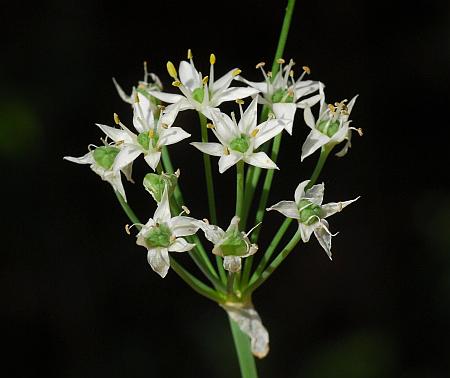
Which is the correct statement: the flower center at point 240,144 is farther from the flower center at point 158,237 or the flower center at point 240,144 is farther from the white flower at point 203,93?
the flower center at point 158,237

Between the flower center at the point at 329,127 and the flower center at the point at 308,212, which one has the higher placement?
the flower center at the point at 329,127

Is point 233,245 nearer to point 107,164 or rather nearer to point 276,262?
point 276,262

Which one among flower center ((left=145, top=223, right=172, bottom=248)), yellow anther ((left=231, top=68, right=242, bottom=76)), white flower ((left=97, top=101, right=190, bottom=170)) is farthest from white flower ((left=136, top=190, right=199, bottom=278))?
yellow anther ((left=231, top=68, right=242, bottom=76))

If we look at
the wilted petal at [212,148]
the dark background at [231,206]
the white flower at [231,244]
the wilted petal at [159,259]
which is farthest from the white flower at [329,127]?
the dark background at [231,206]

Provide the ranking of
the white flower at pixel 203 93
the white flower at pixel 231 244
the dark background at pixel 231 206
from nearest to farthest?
the white flower at pixel 231 244, the white flower at pixel 203 93, the dark background at pixel 231 206

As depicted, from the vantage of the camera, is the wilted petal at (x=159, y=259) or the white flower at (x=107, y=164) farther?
the white flower at (x=107, y=164)

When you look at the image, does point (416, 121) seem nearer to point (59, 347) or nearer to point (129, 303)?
point (129, 303)

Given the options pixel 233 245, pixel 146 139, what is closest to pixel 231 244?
pixel 233 245

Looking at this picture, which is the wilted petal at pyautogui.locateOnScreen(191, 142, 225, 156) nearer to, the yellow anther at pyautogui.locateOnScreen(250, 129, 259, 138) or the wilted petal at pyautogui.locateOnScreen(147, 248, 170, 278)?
the yellow anther at pyautogui.locateOnScreen(250, 129, 259, 138)
